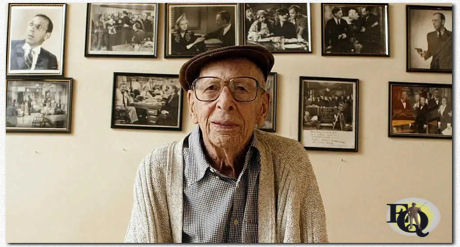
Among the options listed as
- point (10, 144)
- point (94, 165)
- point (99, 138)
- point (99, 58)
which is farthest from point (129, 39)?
point (10, 144)

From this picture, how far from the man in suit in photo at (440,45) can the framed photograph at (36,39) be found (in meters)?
1.63

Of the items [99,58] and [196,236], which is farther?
[99,58]

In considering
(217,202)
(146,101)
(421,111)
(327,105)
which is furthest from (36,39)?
(421,111)

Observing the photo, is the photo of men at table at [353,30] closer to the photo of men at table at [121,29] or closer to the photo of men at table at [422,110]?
the photo of men at table at [422,110]

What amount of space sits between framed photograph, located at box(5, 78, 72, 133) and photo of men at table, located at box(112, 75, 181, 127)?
232mm

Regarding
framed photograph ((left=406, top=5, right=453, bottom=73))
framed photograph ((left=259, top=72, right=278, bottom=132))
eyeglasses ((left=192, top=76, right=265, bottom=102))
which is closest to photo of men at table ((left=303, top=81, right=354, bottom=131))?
framed photograph ((left=259, top=72, right=278, bottom=132))

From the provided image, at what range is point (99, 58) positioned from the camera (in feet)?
5.10

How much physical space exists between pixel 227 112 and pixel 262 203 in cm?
26

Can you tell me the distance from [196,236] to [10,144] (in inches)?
42.4

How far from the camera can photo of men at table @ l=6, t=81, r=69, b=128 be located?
1.51 m

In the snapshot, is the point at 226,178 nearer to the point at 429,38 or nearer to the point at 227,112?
the point at 227,112

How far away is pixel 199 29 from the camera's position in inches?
60.2

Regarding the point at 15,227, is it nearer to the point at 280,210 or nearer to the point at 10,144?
the point at 10,144

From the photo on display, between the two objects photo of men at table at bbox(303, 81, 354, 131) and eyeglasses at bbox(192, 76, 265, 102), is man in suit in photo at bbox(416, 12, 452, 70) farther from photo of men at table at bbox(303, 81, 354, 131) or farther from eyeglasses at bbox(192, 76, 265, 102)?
eyeglasses at bbox(192, 76, 265, 102)
